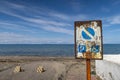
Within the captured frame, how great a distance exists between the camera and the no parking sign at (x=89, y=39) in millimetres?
4621

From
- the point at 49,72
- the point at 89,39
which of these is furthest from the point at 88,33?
the point at 49,72

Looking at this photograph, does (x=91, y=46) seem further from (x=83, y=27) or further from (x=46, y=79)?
(x=46, y=79)

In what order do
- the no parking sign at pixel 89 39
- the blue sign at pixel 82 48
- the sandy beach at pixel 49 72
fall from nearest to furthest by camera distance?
the no parking sign at pixel 89 39
the blue sign at pixel 82 48
the sandy beach at pixel 49 72

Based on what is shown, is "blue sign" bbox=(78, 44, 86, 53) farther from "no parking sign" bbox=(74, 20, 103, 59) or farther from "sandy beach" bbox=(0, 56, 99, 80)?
"sandy beach" bbox=(0, 56, 99, 80)

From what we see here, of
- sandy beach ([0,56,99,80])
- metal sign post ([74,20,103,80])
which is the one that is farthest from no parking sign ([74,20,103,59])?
sandy beach ([0,56,99,80])

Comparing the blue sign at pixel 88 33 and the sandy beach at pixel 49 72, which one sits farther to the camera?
the sandy beach at pixel 49 72

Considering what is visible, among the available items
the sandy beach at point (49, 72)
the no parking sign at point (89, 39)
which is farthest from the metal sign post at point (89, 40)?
the sandy beach at point (49, 72)

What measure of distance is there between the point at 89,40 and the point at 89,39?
0.08ft

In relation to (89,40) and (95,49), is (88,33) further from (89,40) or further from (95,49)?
(95,49)

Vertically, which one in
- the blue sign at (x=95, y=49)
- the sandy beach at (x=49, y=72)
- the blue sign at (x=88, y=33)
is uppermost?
the blue sign at (x=88, y=33)

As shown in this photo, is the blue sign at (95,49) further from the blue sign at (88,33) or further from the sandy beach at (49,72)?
the sandy beach at (49,72)

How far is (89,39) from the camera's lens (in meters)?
4.70

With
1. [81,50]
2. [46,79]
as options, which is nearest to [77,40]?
[81,50]

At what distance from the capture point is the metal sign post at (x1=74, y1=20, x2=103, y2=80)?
182 inches
